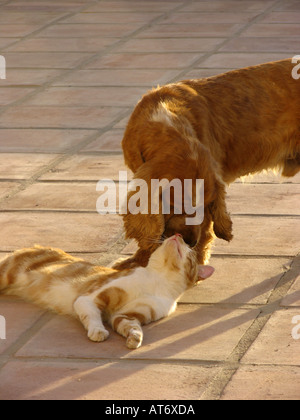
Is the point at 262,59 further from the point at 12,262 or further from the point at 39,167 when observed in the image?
the point at 12,262

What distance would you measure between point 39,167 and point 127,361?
323 cm

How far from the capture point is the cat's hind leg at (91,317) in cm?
434

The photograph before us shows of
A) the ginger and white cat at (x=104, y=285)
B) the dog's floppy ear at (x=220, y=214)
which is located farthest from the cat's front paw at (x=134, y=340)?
the dog's floppy ear at (x=220, y=214)

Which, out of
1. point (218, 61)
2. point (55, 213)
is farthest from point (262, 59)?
point (55, 213)

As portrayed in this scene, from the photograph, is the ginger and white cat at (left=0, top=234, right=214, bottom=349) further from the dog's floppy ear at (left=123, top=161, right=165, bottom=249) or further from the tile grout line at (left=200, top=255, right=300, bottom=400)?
the tile grout line at (left=200, top=255, right=300, bottom=400)

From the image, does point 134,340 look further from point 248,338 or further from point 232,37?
point 232,37

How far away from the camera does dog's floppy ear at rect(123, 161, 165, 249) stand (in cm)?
482

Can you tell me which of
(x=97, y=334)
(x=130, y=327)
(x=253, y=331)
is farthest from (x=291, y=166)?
(x=97, y=334)

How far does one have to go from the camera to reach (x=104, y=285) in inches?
182

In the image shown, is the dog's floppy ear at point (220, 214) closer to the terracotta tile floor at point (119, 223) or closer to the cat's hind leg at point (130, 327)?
the terracotta tile floor at point (119, 223)

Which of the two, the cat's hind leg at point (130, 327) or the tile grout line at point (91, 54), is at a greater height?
the cat's hind leg at point (130, 327)

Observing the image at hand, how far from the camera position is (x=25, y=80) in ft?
32.6

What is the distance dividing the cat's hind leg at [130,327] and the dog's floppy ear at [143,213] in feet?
1.75

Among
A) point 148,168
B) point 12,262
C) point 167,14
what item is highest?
point 148,168
